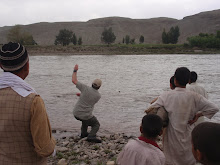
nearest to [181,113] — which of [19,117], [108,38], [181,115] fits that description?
[181,115]

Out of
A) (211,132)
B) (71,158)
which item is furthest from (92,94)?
(211,132)

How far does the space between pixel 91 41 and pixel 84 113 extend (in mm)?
163859

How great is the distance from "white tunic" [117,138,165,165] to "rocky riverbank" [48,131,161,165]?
2.49 m

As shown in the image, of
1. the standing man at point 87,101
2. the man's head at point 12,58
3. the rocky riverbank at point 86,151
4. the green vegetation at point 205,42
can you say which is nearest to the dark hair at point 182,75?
the man's head at point 12,58

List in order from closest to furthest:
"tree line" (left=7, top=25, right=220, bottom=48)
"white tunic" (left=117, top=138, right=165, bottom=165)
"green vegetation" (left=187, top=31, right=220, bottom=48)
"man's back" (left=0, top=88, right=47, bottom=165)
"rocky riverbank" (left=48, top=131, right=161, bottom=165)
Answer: "man's back" (left=0, top=88, right=47, bottom=165) < "white tunic" (left=117, top=138, right=165, bottom=165) < "rocky riverbank" (left=48, top=131, right=161, bottom=165) < "green vegetation" (left=187, top=31, right=220, bottom=48) < "tree line" (left=7, top=25, right=220, bottom=48)

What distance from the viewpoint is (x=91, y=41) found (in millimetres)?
167625

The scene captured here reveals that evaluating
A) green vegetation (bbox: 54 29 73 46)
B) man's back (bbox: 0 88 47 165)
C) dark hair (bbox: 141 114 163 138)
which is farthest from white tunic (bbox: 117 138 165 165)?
green vegetation (bbox: 54 29 73 46)

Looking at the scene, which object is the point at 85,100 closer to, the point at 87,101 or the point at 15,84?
the point at 87,101

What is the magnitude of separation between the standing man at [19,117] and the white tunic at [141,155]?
830mm

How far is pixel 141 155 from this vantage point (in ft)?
→ 8.83

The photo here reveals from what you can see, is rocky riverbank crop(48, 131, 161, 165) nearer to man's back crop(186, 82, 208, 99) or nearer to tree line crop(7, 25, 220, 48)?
man's back crop(186, 82, 208, 99)

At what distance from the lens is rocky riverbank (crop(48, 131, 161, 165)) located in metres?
5.41

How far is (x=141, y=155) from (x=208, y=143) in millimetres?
986

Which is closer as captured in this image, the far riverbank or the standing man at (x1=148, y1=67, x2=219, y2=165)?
the standing man at (x1=148, y1=67, x2=219, y2=165)
